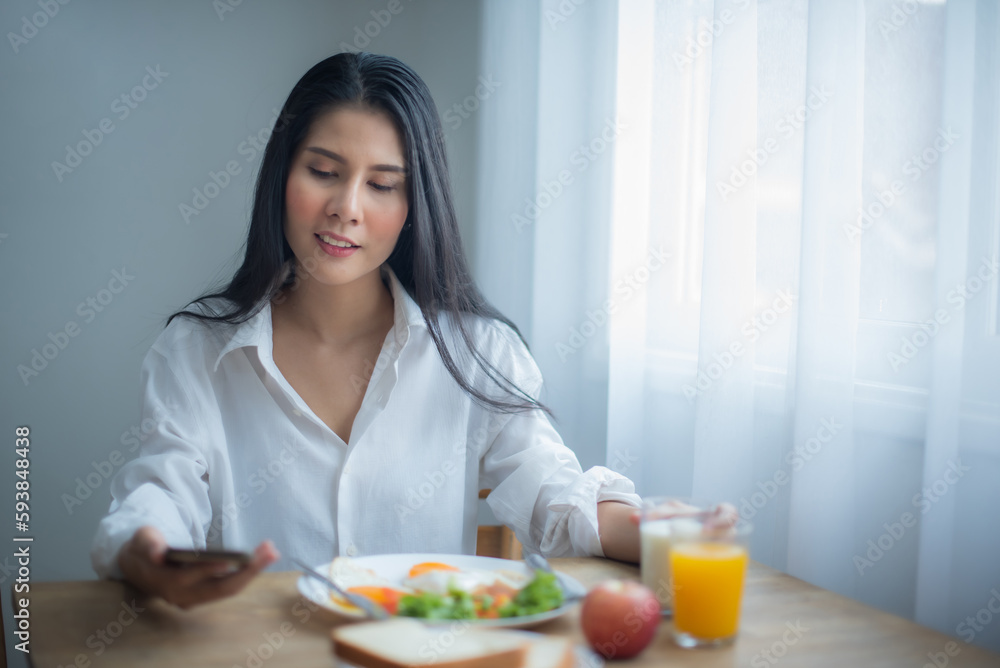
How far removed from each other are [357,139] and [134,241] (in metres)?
1.58

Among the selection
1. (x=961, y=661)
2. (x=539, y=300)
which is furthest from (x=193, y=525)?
(x=539, y=300)

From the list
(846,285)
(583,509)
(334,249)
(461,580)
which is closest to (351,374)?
(334,249)

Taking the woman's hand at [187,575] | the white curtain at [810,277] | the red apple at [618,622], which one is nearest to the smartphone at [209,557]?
the woman's hand at [187,575]

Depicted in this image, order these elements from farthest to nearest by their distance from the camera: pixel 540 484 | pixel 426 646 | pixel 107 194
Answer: pixel 107 194, pixel 540 484, pixel 426 646

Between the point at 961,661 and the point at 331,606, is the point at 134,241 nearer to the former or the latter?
the point at 331,606

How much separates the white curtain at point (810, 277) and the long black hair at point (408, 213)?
454 mm

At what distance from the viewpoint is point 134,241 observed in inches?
103

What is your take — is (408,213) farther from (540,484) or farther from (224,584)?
(224,584)

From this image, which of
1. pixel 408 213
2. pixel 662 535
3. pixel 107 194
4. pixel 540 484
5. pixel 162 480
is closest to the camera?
pixel 662 535

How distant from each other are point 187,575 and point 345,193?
701 millimetres

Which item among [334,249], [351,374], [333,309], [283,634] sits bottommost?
[283,634]

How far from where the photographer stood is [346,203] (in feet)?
4.30

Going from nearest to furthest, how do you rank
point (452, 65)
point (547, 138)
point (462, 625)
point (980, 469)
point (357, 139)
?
point (462, 625) < point (980, 469) < point (357, 139) < point (547, 138) < point (452, 65)

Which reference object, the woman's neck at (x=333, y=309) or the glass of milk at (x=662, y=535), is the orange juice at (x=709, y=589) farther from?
the woman's neck at (x=333, y=309)
